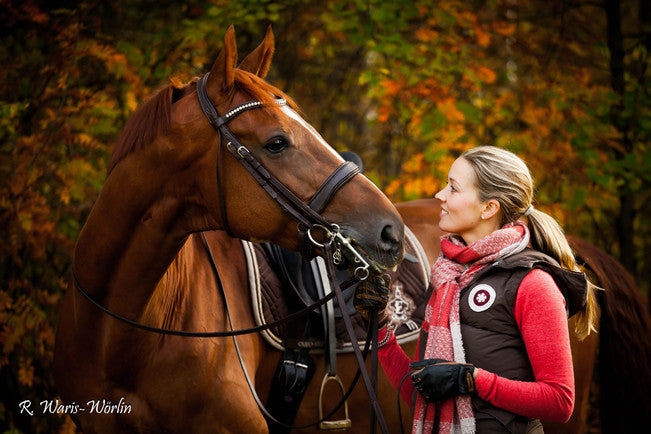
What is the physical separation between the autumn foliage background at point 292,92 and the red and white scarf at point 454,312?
2.39 metres

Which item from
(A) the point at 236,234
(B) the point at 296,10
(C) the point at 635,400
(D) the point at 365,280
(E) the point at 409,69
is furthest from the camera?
(B) the point at 296,10

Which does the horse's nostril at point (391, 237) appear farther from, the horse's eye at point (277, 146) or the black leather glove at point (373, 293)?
the horse's eye at point (277, 146)

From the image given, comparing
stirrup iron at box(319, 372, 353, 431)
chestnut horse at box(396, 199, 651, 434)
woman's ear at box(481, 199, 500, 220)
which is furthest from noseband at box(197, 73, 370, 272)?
chestnut horse at box(396, 199, 651, 434)

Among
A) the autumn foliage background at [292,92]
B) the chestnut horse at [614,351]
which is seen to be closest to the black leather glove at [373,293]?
the chestnut horse at [614,351]

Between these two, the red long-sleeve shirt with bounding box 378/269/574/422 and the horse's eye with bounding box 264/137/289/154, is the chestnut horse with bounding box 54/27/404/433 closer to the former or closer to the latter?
the horse's eye with bounding box 264/137/289/154

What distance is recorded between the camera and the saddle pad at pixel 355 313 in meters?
2.51

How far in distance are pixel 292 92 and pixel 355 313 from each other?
4588 mm

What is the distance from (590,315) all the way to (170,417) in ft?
5.57

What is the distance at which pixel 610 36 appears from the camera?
4.97 m

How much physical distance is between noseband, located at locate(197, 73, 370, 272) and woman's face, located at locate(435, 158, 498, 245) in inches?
14.5

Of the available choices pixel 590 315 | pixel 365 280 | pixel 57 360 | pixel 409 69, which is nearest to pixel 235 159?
pixel 365 280

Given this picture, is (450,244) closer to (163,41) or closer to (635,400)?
(635,400)

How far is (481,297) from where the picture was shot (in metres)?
1.79

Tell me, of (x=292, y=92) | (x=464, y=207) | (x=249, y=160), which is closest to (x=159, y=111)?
(x=249, y=160)
